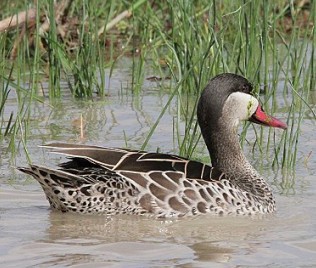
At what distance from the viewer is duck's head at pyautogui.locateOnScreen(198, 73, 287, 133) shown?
7.46 meters

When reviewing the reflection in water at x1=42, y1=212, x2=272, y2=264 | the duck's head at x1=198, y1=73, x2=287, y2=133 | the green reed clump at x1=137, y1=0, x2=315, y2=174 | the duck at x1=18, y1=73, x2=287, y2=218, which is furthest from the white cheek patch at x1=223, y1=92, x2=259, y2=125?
the reflection in water at x1=42, y1=212, x2=272, y2=264

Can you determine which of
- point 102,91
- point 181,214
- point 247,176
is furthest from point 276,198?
point 102,91

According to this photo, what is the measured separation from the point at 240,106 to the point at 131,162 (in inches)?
35.6

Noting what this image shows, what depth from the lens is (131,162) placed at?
712 centimetres

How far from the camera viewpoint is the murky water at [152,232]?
607cm

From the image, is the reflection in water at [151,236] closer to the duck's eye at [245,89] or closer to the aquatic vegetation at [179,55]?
the aquatic vegetation at [179,55]

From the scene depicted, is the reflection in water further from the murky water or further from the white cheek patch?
the white cheek patch

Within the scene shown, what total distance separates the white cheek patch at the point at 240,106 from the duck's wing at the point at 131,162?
48cm

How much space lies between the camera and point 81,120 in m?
9.01

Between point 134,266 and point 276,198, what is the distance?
5.97 ft

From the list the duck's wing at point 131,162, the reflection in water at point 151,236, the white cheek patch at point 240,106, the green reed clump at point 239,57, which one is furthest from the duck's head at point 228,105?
the reflection in water at point 151,236

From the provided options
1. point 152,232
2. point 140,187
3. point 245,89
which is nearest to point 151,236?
point 152,232

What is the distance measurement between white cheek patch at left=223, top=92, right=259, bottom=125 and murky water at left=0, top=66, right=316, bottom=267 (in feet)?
1.65

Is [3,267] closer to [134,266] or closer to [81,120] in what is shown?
[134,266]
